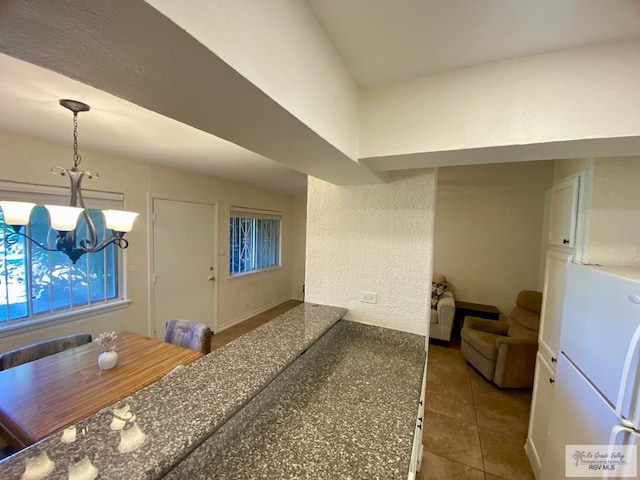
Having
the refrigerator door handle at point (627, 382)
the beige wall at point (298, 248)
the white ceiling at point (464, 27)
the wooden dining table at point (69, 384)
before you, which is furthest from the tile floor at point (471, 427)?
the beige wall at point (298, 248)

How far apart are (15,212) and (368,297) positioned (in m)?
2.09

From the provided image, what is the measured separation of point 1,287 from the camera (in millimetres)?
1990

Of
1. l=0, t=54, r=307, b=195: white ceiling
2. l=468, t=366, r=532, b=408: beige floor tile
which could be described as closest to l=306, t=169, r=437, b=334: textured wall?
l=0, t=54, r=307, b=195: white ceiling

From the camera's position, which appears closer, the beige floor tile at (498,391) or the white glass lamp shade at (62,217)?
the white glass lamp shade at (62,217)

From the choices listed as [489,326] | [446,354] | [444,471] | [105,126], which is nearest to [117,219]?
[105,126]

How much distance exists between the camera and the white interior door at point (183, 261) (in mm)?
3027

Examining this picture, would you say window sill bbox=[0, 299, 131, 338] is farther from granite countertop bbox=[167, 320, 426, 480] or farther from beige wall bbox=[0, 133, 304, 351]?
granite countertop bbox=[167, 320, 426, 480]

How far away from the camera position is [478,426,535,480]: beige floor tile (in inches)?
68.8

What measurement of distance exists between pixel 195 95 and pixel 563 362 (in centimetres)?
211

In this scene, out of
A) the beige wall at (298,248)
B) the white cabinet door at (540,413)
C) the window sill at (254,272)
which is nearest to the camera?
the white cabinet door at (540,413)

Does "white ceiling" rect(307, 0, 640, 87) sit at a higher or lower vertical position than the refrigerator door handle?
higher

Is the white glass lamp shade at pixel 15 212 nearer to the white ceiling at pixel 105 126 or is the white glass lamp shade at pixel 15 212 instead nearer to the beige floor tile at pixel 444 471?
the white ceiling at pixel 105 126

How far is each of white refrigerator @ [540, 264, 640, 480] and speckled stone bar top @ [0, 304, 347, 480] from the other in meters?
1.24

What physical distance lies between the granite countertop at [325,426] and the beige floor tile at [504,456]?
3.83ft
